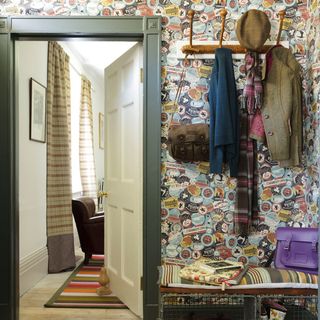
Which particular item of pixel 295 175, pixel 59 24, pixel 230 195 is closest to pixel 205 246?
pixel 230 195

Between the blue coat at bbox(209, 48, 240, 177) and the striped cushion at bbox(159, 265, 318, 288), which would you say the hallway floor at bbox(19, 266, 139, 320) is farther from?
the blue coat at bbox(209, 48, 240, 177)

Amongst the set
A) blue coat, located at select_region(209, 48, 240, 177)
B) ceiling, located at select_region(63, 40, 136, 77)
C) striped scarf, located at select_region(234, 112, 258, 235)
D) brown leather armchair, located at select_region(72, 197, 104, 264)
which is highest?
ceiling, located at select_region(63, 40, 136, 77)

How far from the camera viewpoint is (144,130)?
8.76 ft

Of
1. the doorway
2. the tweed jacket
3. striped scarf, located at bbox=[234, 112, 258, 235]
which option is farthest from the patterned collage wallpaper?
the doorway

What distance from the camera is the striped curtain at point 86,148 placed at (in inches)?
225

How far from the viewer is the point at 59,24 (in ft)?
8.75

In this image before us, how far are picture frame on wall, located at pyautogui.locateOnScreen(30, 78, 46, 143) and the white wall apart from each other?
58 mm

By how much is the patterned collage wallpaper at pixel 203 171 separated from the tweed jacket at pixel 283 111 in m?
0.16

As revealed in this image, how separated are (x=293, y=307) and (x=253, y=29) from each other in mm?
1785

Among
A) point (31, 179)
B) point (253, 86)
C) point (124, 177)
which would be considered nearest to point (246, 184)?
point (253, 86)

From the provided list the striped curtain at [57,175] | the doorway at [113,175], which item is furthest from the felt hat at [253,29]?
the striped curtain at [57,175]

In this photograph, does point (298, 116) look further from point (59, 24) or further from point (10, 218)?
point (10, 218)

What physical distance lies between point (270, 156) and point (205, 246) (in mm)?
734

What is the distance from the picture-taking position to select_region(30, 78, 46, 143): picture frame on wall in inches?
145
